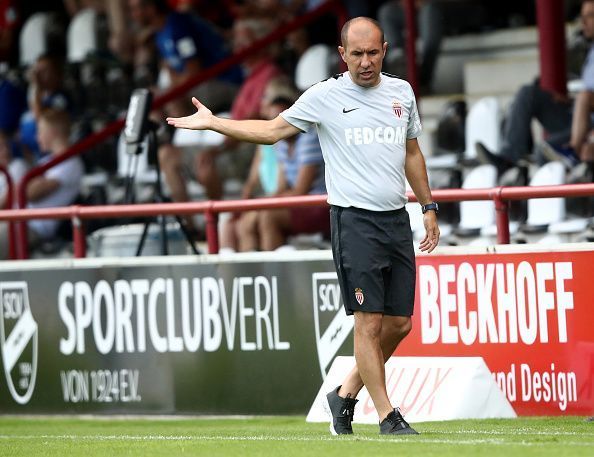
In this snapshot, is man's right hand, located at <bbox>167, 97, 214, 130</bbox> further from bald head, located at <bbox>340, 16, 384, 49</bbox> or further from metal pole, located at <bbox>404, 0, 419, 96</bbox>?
metal pole, located at <bbox>404, 0, 419, 96</bbox>

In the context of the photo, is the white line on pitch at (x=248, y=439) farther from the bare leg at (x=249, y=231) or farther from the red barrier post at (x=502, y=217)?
the bare leg at (x=249, y=231)

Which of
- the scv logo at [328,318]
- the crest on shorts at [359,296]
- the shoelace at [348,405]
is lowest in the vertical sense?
the shoelace at [348,405]

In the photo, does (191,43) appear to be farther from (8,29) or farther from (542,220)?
(542,220)

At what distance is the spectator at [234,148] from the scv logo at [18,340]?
317 cm

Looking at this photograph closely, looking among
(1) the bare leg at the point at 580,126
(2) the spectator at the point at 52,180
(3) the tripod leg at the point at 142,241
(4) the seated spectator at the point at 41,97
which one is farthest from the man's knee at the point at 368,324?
(4) the seated spectator at the point at 41,97

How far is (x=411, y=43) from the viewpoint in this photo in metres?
14.6

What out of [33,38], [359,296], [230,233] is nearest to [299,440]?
[359,296]

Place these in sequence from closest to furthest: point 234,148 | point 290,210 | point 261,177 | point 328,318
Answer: point 328,318
point 290,210
point 261,177
point 234,148

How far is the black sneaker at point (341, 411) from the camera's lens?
832 cm

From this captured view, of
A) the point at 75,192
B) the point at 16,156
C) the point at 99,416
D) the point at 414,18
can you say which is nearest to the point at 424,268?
the point at 99,416

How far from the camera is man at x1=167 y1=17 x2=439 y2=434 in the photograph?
8.08 m

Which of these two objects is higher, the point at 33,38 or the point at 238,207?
the point at 33,38

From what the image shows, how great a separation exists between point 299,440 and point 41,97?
10362 mm

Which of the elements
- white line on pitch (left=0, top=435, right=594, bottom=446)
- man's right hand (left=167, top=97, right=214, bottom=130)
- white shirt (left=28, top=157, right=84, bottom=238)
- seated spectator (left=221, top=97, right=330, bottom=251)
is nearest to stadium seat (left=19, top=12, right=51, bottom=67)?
white shirt (left=28, top=157, right=84, bottom=238)
